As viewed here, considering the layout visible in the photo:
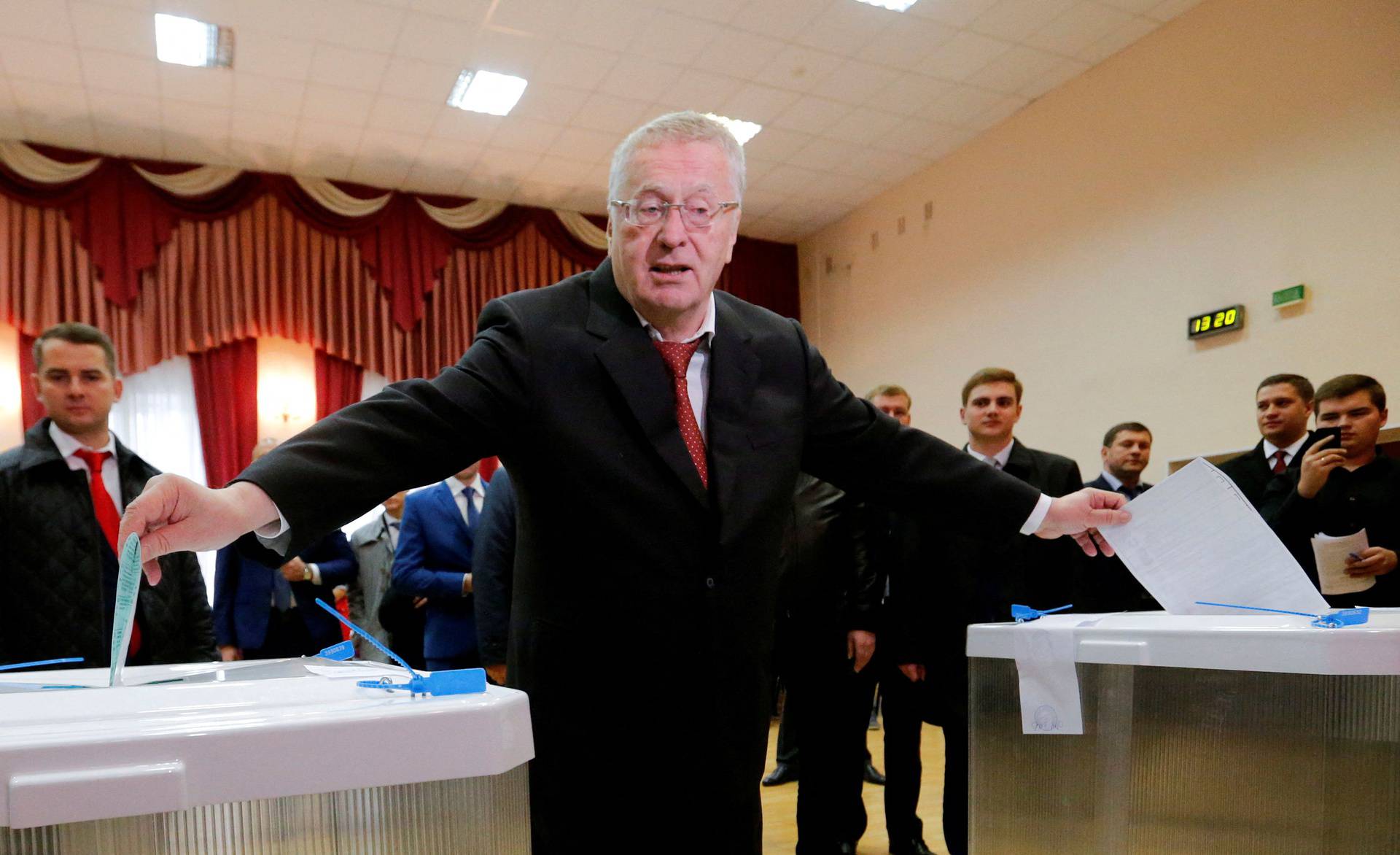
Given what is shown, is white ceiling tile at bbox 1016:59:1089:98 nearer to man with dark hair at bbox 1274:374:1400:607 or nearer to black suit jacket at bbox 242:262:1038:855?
man with dark hair at bbox 1274:374:1400:607

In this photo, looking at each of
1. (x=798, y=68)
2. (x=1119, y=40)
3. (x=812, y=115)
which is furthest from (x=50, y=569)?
(x=1119, y=40)

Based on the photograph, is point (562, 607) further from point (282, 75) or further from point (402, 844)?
point (282, 75)

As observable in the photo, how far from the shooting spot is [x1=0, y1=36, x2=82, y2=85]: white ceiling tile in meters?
5.05

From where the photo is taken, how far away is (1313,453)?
110 inches

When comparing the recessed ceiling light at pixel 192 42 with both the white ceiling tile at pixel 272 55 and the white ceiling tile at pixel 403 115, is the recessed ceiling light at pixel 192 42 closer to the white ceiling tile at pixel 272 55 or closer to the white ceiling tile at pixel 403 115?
the white ceiling tile at pixel 272 55

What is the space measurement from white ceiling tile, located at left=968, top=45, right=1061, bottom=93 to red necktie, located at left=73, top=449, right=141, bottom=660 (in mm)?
4731

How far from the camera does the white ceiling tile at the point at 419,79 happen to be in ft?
17.6

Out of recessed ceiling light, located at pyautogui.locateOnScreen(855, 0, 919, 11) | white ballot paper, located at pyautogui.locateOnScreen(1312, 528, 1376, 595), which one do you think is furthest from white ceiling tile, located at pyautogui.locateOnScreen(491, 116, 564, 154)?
white ballot paper, located at pyautogui.locateOnScreen(1312, 528, 1376, 595)

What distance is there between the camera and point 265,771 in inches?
24.9

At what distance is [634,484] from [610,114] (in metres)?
5.28

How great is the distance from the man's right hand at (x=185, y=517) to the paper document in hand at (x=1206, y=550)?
1009mm

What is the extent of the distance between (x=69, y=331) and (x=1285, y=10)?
4.86 metres

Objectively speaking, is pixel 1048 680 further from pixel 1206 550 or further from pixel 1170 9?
pixel 1170 9

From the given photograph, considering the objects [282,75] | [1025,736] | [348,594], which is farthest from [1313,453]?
[282,75]
